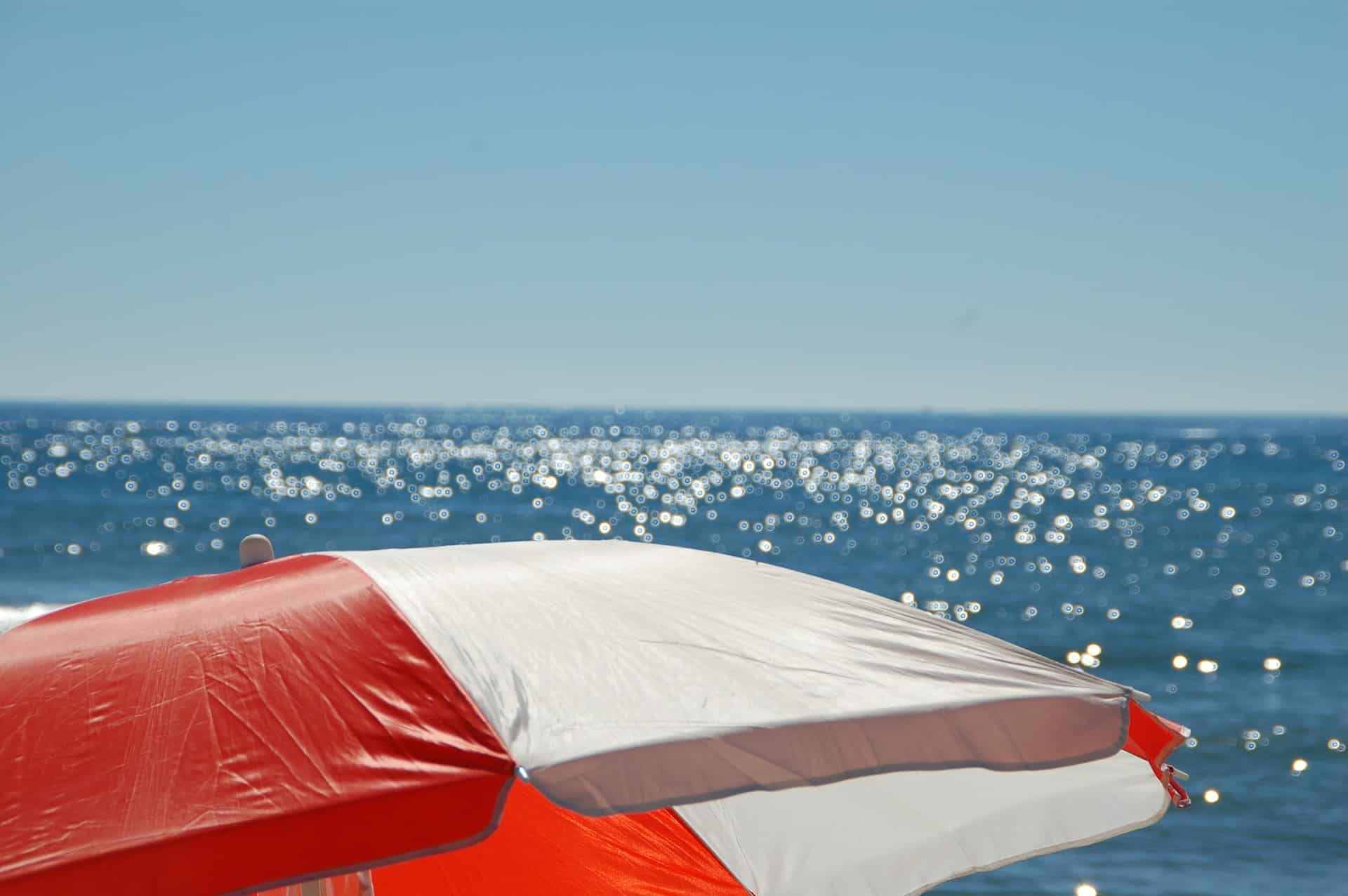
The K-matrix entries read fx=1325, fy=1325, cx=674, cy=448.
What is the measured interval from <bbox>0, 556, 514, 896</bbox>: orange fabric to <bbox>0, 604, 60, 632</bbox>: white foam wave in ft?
67.8

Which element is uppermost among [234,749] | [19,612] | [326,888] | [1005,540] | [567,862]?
[234,749]

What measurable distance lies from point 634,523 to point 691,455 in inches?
2518

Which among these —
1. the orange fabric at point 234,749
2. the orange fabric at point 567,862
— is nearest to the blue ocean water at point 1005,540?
the orange fabric at point 567,862

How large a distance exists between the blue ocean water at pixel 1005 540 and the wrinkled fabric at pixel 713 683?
1168 millimetres

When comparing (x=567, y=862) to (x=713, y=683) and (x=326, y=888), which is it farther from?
(x=713, y=683)

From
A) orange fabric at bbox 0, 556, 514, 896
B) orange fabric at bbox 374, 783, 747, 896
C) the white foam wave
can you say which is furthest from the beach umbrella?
the white foam wave

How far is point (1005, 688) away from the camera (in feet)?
9.69

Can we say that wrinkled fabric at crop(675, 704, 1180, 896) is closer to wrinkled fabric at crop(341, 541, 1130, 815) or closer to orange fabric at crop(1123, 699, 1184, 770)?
orange fabric at crop(1123, 699, 1184, 770)

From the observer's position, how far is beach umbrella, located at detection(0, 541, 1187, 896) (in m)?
2.41

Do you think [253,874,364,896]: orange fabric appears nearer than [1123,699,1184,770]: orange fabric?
No

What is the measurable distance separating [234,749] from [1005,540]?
1752 inches

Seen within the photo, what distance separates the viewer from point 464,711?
2602 millimetres

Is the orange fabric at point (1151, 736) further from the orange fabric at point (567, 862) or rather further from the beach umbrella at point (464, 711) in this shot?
the orange fabric at point (567, 862)

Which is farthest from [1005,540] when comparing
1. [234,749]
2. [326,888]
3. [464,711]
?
[234,749]
